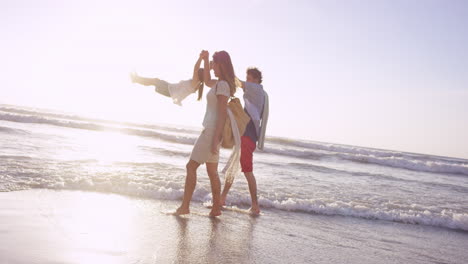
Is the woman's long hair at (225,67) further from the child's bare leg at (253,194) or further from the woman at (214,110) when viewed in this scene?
the child's bare leg at (253,194)

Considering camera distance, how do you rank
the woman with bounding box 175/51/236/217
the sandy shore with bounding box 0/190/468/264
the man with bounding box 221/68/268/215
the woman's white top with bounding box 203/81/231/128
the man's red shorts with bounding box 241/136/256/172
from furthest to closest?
1. the man's red shorts with bounding box 241/136/256/172
2. the man with bounding box 221/68/268/215
3. the woman's white top with bounding box 203/81/231/128
4. the woman with bounding box 175/51/236/217
5. the sandy shore with bounding box 0/190/468/264

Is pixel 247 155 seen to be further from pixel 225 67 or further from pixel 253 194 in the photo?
pixel 225 67

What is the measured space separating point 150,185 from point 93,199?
116 centimetres

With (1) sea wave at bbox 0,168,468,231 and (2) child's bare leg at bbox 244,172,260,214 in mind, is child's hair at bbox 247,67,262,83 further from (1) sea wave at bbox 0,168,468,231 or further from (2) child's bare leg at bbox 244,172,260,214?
(1) sea wave at bbox 0,168,468,231

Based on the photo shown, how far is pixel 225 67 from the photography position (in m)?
4.03

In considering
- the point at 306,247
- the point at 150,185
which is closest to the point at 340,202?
the point at 306,247

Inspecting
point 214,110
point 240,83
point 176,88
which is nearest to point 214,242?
point 214,110

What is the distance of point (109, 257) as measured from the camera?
2711 millimetres

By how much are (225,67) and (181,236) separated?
188cm

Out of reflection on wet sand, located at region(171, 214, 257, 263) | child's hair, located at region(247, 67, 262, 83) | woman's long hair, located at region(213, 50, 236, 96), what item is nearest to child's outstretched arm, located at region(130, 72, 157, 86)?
woman's long hair, located at region(213, 50, 236, 96)

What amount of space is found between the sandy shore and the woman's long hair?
1.69m

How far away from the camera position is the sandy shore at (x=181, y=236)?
9.44 ft

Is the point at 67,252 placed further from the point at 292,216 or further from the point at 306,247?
the point at 292,216

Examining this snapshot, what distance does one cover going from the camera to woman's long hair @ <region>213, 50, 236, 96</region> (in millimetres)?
4027
